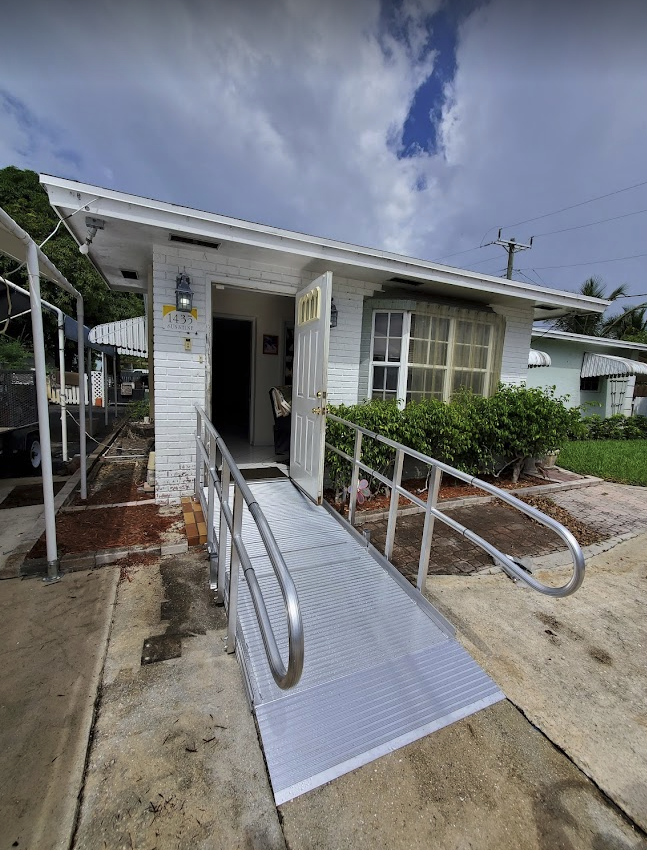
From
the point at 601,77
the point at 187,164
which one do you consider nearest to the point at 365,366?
the point at 601,77

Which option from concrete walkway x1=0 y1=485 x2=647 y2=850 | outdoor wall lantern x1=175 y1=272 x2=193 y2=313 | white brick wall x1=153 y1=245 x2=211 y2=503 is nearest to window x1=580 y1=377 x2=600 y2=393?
concrete walkway x1=0 y1=485 x2=647 y2=850

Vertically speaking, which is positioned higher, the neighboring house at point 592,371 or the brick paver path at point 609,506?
the neighboring house at point 592,371

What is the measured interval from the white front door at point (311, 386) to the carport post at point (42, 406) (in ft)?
7.22

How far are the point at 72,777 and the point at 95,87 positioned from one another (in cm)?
624

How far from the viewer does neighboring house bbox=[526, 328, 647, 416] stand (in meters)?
11.4

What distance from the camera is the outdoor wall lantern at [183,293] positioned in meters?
3.93

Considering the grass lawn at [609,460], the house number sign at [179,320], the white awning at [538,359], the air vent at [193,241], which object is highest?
the air vent at [193,241]

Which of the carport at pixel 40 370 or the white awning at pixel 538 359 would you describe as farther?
the white awning at pixel 538 359

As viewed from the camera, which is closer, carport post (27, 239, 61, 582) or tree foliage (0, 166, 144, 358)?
carport post (27, 239, 61, 582)

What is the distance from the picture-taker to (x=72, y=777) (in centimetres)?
144

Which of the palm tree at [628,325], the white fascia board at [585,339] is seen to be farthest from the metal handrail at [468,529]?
the palm tree at [628,325]

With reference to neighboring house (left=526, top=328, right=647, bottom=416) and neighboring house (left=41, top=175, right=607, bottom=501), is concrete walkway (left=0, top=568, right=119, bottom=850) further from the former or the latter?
neighboring house (left=526, top=328, right=647, bottom=416)

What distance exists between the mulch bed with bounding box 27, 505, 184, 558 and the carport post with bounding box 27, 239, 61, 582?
26 centimetres

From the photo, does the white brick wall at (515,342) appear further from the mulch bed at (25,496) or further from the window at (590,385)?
the window at (590,385)
